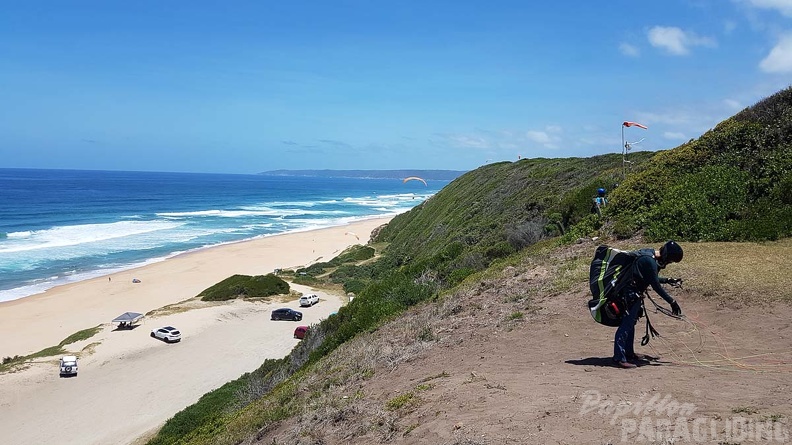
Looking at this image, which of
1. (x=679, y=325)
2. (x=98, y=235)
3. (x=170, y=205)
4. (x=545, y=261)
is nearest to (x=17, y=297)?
(x=98, y=235)

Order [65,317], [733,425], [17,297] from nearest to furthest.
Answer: [733,425] → [65,317] → [17,297]

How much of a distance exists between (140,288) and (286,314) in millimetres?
14124

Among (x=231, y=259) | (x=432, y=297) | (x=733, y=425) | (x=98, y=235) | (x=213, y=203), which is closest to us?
(x=733, y=425)

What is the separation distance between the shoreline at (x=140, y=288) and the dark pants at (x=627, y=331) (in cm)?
2783

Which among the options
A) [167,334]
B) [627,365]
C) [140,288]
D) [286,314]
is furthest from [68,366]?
[627,365]

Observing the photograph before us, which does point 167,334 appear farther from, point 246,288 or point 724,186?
point 724,186

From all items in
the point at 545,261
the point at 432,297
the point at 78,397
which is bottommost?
the point at 78,397

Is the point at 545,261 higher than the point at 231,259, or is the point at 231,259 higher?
the point at 545,261

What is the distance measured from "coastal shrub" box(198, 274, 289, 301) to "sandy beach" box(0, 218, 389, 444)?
1.49 meters

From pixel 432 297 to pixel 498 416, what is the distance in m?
8.44

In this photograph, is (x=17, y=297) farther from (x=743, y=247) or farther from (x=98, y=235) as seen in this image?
(x=743, y=247)

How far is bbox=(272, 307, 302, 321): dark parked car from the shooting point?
3055 centimetres

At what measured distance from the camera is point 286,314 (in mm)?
30750

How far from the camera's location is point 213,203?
11825cm
